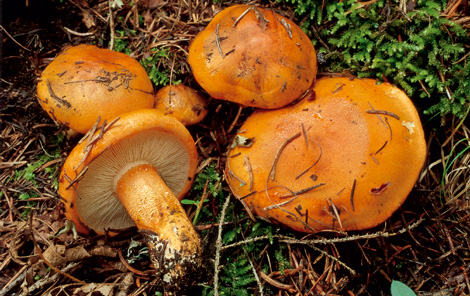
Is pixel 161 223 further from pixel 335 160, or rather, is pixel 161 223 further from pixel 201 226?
pixel 335 160

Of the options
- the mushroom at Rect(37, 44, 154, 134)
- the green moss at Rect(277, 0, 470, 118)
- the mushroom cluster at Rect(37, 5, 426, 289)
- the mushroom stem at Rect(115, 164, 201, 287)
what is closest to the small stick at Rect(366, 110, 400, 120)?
the mushroom cluster at Rect(37, 5, 426, 289)

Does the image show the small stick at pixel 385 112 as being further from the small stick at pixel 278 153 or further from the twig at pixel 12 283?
the twig at pixel 12 283

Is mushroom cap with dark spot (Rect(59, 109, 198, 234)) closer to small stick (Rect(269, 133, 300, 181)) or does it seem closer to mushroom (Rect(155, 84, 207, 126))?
mushroom (Rect(155, 84, 207, 126))

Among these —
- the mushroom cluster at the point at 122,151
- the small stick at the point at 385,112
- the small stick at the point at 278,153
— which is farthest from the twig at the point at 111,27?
the small stick at the point at 385,112

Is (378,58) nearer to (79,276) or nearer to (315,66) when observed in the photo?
(315,66)

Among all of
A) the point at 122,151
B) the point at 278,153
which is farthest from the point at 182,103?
the point at 278,153

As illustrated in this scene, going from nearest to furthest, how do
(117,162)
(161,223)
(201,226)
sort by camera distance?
(161,223), (117,162), (201,226)

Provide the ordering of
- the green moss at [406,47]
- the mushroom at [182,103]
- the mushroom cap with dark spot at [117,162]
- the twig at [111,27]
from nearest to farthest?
the mushroom cap with dark spot at [117,162] < the green moss at [406,47] < the mushroom at [182,103] < the twig at [111,27]

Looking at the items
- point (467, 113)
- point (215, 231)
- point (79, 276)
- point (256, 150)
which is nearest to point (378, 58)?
point (467, 113)
